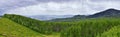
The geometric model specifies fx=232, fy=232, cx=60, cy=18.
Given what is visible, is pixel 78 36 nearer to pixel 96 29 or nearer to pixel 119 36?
pixel 96 29

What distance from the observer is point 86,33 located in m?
193

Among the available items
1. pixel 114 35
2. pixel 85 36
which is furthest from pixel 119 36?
pixel 85 36

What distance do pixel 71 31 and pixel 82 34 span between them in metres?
9.51

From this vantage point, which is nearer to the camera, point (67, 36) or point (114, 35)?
point (114, 35)

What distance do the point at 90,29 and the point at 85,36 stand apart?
29.7 feet

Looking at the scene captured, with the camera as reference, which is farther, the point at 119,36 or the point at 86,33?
the point at 86,33

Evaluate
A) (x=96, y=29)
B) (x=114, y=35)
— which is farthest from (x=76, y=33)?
(x=114, y=35)

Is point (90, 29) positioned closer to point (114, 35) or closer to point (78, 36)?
point (78, 36)

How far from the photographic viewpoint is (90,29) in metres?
198

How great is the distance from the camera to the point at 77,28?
7657 inches

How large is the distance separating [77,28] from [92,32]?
12977mm

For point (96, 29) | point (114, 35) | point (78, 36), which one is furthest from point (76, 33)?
point (114, 35)

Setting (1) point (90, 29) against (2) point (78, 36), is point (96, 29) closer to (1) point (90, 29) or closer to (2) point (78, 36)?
(1) point (90, 29)

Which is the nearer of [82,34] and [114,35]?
[114,35]
